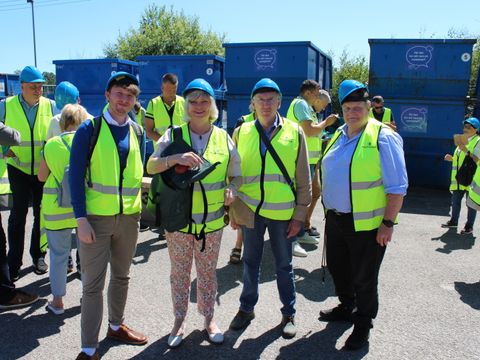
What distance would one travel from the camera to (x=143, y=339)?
323 centimetres

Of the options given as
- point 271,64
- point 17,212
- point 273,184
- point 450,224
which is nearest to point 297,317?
point 273,184

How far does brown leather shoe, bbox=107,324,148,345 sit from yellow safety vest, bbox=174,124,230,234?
36.5 inches

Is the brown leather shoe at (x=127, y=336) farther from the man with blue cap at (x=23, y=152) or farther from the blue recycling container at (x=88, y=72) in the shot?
the blue recycling container at (x=88, y=72)

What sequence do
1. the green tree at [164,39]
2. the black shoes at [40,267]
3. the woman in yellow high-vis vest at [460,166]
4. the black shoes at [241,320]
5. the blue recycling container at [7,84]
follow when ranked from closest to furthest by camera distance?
the black shoes at [241,320] → the black shoes at [40,267] → the woman in yellow high-vis vest at [460,166] → the blue recycling container at [7,84] → the green tree at [164,39]

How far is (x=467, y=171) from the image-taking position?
6.18 metres

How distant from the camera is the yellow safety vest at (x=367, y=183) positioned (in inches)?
118

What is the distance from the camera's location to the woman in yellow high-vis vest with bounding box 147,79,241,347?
297cm

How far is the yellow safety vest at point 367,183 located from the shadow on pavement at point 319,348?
0.91 m

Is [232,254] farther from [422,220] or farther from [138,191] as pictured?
[422,220]

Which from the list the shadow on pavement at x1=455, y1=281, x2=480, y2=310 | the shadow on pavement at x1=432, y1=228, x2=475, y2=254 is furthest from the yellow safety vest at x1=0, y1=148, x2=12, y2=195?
the shadow on pavement at x1=432, y1=228, x2=475, y2=254

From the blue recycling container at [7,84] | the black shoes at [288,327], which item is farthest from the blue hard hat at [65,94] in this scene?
the blue recycling container at [7,84]

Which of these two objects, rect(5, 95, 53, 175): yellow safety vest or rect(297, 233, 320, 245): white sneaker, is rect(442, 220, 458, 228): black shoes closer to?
rect(297, 233, 320, 245): white sneaker

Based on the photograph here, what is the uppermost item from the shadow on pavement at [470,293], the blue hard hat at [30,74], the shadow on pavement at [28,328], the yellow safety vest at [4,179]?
the blue hard hat at [30,74]

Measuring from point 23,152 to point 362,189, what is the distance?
3.25 metres
